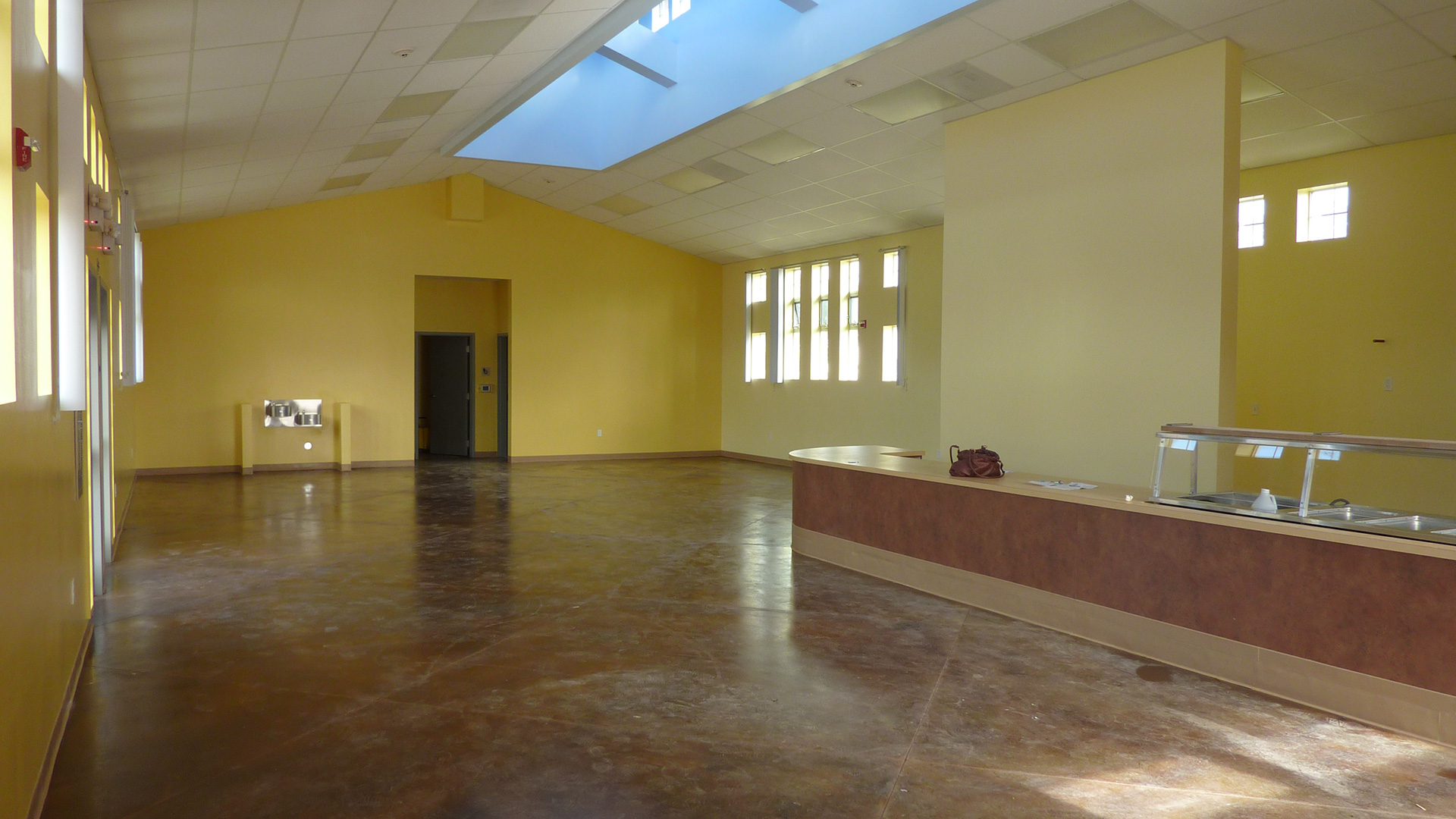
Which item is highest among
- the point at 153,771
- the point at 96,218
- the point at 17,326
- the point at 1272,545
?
the point at 96,218

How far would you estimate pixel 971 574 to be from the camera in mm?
5293

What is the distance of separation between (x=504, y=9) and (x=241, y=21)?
1.77 metres

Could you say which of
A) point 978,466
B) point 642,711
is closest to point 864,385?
point 978,466

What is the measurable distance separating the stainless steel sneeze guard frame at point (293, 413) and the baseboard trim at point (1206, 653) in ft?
29.7

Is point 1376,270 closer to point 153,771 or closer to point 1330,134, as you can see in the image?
point 1330,134

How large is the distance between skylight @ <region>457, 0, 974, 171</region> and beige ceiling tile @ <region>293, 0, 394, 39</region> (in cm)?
338

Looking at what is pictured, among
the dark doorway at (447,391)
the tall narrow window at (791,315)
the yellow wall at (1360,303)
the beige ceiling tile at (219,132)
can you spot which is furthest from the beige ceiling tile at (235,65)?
the dark doorway at (447,391)

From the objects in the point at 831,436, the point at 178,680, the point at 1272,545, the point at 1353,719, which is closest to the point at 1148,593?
the point at 1272,545

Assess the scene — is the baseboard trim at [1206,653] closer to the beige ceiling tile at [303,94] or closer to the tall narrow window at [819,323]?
the beige ceiling tile at [303,94]

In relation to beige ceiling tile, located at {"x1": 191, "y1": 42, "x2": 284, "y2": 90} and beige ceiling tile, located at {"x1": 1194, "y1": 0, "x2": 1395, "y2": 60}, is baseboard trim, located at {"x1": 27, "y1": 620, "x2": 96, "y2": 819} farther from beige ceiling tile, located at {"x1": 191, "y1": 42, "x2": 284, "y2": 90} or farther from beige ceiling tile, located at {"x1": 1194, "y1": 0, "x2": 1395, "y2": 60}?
beige ceiling tile, located at {"x1": 1194, "y1": 0, "x2": 1395, "y2": 60}

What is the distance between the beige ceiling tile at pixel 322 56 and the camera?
18.5 feet

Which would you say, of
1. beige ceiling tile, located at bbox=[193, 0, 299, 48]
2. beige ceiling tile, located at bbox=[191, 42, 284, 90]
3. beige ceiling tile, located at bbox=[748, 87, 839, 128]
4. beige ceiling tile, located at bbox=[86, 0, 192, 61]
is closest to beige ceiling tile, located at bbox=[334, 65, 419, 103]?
beige ceiling tile, located at bbox=[191, 42, 284, 90]

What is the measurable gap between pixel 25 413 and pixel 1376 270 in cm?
867

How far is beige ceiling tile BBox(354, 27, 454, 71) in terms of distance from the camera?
5.99 metres
